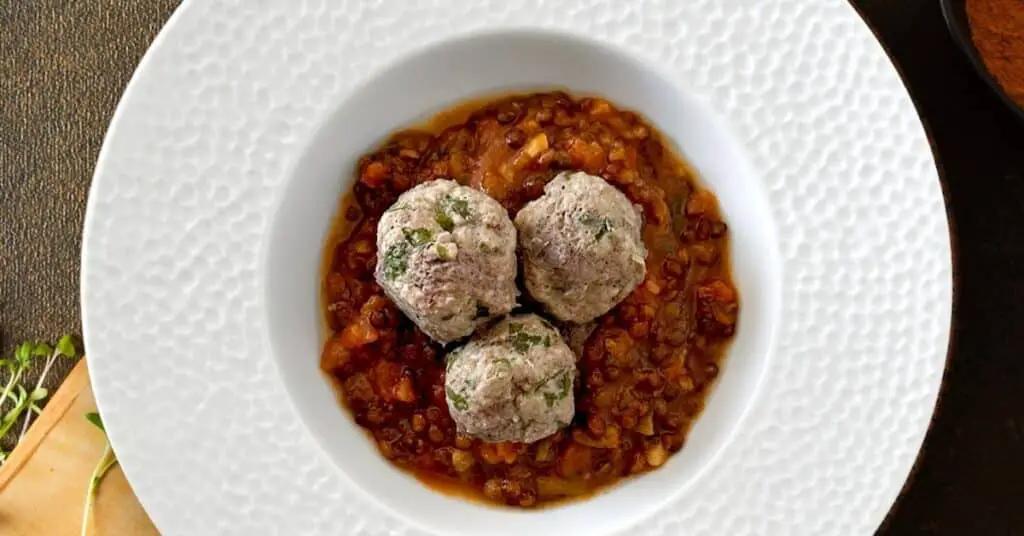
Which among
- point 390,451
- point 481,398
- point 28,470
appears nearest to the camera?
point 481,398

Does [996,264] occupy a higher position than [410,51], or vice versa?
[410,51]

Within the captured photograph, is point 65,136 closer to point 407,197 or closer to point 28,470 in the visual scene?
point 28,470

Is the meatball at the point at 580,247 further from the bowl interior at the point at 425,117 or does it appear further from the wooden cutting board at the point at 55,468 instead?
the wooden cutting board at the point at 55,468

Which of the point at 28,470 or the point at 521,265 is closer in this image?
the point at 521,265

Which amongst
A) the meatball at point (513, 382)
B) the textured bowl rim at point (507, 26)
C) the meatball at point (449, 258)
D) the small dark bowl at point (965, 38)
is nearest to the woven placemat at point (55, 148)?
the textured bowl rim at point (507, 26)

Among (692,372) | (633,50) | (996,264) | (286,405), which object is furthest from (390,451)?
(996,264)

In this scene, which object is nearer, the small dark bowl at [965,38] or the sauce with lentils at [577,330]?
the sauce with lentils at [577,330]
